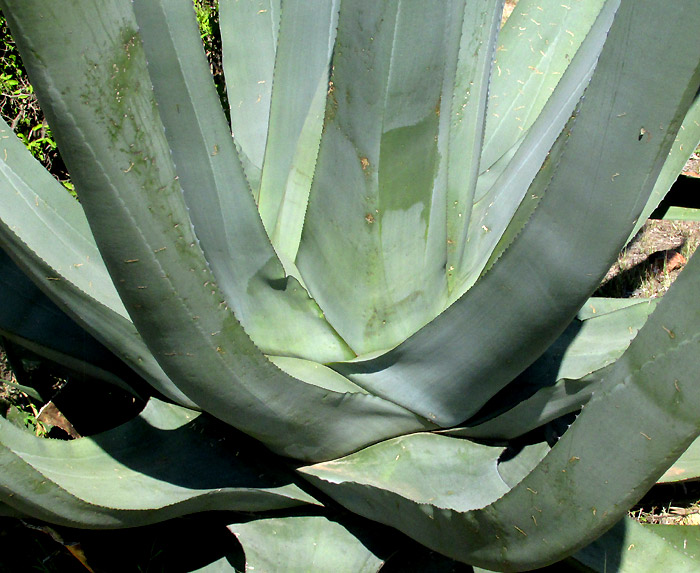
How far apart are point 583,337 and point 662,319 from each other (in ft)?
2.88

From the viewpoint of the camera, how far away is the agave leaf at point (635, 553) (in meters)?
1.58

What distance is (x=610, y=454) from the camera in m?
0.99

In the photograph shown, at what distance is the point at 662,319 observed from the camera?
0.93 m

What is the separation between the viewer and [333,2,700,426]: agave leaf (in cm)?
97

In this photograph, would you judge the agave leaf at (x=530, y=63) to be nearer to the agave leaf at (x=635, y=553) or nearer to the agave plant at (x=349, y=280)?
the agave plant at (x=349, y=280)

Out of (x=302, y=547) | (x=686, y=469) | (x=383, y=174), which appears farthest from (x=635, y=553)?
(x=383, y=174)

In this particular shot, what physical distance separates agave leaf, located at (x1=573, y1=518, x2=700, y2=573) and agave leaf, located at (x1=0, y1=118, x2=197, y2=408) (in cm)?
86

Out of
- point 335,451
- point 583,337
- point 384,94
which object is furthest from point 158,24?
point 583,337

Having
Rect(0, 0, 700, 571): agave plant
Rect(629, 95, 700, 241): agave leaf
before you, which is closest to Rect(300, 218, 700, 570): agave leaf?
Rect(0, 0, 700, 571): agave plant

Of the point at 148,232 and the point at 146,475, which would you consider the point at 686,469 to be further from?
the point at 148,232

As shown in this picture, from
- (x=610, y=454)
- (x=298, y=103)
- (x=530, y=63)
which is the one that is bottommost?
(x=610, y=454)

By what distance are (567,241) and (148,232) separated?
57 cm

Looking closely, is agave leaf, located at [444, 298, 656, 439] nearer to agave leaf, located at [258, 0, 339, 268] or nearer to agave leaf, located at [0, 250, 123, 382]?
agave leaf, located at [258, 0, 339, 268]

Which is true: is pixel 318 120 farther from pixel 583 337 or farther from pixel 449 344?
pixel 583 337
